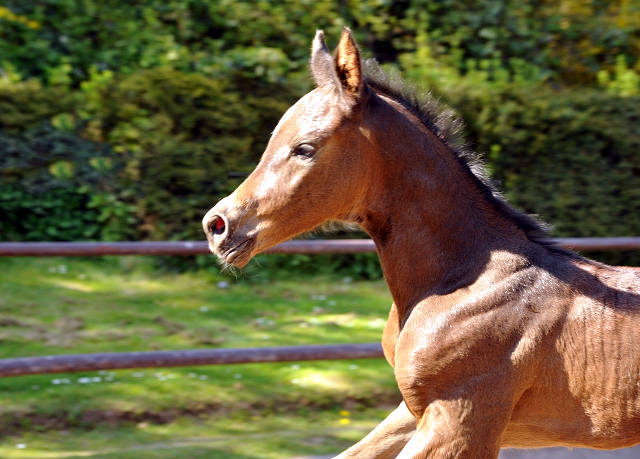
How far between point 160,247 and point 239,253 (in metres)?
2.06

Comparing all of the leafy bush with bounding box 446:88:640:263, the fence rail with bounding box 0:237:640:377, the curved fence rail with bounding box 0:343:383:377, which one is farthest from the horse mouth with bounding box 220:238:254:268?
the leafy bush with bounding box 446:88:640:263

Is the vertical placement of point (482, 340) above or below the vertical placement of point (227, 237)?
below

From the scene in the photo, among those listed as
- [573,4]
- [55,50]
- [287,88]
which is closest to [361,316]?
[287,88]

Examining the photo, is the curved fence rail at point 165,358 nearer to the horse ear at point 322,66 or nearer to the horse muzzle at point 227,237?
the horse muzzle at point 227,237

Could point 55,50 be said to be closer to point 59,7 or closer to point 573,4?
point 59,7

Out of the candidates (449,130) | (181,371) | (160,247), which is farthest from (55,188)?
(449,130)

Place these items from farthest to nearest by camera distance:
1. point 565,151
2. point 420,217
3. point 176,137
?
point 565,151
point 176,137
point 420,217

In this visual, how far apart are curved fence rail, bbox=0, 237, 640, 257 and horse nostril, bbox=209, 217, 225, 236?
148cm

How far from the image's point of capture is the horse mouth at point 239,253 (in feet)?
8.38

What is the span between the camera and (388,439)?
2.92 meters

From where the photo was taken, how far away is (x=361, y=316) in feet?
22.1

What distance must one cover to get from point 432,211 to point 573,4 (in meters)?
8.32

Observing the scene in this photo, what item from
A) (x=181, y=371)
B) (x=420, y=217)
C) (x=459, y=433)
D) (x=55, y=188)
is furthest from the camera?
(x=55, y=188)

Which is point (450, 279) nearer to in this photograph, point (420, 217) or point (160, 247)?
point (420, 217)
